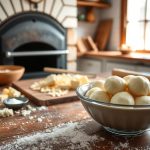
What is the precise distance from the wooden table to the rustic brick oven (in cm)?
158

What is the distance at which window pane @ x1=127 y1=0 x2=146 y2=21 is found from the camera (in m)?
3.06

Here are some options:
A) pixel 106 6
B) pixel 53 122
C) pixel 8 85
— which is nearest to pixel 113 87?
pixel 53 122

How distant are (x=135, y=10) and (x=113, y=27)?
398 millimetres

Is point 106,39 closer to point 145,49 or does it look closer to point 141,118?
point 145,49

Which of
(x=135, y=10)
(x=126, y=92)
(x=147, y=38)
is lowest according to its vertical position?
(x=126, y=92)

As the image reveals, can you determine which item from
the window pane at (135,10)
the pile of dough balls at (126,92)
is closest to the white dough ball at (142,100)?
the pile of dough balls at (126,92)

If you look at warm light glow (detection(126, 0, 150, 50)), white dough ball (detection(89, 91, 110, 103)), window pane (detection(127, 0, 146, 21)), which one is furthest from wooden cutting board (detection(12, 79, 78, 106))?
window pane (detection(127, 0, 146, 21))

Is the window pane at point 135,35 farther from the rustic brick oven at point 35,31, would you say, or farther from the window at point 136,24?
the rustic brick oven at point 35,31

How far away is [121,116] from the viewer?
0.58m

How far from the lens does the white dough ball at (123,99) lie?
58 cm

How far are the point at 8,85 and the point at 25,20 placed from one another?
1.23 metres

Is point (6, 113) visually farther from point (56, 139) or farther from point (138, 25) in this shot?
point (138, 25)

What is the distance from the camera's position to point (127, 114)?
570 millimetres

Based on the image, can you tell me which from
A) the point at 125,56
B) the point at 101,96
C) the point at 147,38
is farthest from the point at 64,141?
the point at 147,38
